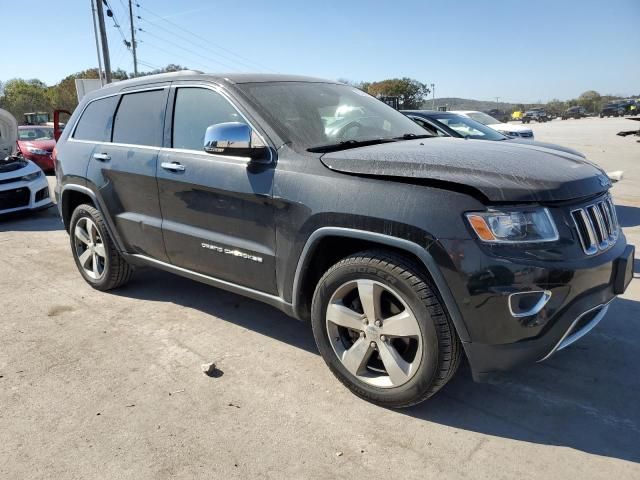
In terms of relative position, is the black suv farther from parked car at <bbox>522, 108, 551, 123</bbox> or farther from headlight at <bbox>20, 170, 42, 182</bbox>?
parked car at <bbox>522, 108, 551, 123</bbox>

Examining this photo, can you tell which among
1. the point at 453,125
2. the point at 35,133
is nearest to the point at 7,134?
the point at 35,133

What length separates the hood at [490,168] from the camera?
2299 millimetres

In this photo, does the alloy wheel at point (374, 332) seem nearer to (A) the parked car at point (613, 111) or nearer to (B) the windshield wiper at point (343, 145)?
(B) the windshield wiper at point (343, 145)

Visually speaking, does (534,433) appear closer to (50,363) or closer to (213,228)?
(213,228)

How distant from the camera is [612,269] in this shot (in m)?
2.49

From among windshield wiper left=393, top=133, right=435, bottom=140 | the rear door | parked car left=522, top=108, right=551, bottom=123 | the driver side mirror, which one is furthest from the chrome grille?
parked car left=522, top=108, right=551, bottom=123

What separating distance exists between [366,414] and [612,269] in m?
1.44

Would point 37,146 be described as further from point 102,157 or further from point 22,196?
point 102,157

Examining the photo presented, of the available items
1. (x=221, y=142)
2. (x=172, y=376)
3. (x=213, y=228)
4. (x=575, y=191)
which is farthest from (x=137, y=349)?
(x=575, y=191)

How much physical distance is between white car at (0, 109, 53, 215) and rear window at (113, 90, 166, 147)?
4.93m

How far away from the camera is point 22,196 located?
8.13m

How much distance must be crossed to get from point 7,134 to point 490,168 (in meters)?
9.14

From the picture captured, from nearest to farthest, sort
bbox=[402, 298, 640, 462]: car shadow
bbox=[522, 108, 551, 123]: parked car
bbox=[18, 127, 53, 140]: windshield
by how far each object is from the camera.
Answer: bbox=[402, 298, 640, 462]: car shadow, bbox=[18, 127, 53, 140]: windshield, bbox=[522, 108, 551, 123]: parked car

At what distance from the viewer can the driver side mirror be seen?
2.91 m
